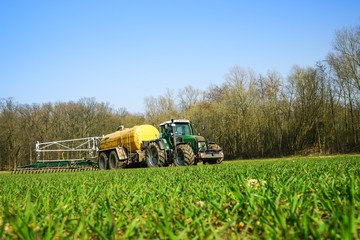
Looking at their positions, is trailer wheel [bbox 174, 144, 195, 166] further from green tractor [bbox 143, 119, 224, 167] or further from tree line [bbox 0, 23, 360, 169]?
tree line [bbox 0, 23, 360, 169]

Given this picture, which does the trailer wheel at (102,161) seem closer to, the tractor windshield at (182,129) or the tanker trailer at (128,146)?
the tanker trailer at (128,146)

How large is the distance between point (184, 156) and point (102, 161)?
9.67m

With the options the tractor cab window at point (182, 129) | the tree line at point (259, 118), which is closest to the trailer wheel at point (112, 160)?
the tractor cab window at point (182, 129)

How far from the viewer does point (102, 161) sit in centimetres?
2353

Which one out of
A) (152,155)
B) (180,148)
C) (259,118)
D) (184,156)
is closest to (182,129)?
(180,148)

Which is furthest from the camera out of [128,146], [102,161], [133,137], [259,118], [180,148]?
[259,118]

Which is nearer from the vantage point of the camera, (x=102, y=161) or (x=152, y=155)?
(x=152, y=155)

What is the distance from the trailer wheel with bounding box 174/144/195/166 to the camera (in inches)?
628

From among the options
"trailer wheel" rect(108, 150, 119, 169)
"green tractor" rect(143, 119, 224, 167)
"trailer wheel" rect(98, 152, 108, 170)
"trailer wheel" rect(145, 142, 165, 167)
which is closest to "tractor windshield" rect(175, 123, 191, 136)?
"green tractor" rect(143, 119, 224, 167)

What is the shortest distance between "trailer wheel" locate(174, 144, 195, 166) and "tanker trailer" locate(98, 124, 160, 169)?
12.3ft

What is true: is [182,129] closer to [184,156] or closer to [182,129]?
[182,129]

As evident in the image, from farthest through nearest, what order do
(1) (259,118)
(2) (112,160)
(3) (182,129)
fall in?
(1) (259,118)
(2) (112,160)
(3) (182,129)

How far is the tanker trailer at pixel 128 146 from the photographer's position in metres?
20.3

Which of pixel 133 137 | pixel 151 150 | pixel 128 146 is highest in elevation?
pixel 133 137
